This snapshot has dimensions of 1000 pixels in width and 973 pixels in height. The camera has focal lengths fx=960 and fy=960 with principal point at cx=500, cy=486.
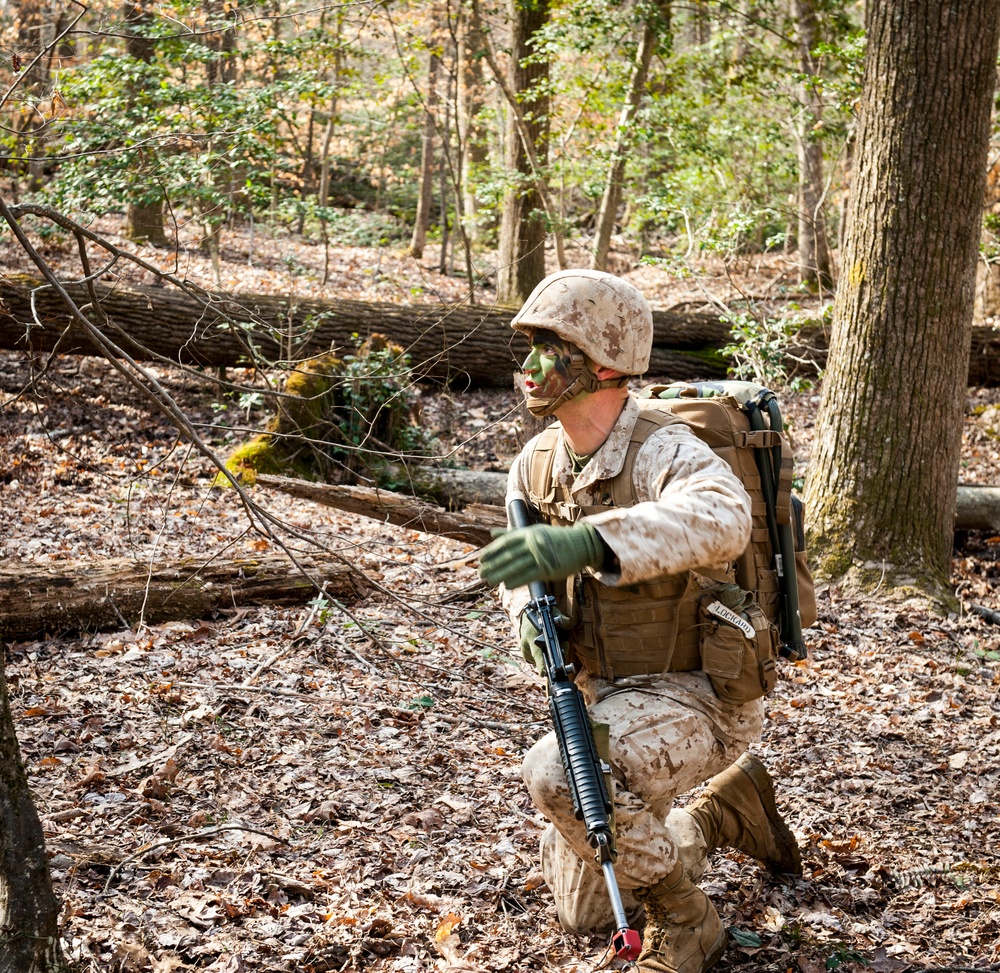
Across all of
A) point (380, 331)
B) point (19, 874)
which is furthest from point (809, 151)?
point (19, 874)

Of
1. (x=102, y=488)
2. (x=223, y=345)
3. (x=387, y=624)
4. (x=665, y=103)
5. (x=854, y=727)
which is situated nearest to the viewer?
(x=854, y=727)

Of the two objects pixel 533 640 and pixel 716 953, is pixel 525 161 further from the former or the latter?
pixel 716 953

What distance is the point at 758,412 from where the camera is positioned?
3.38m

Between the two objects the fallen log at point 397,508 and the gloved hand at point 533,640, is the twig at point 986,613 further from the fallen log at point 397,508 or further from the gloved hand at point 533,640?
the gloved hand at point 533,640

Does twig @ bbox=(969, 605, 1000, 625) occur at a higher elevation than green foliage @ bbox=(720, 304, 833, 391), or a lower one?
lower

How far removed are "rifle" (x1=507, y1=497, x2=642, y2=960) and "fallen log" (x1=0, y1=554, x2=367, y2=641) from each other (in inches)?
84.5

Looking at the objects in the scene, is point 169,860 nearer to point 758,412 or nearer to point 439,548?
point 758,412

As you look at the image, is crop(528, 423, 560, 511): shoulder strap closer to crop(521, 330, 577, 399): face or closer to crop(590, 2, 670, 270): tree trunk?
crop(521, 330, 577, 399): face

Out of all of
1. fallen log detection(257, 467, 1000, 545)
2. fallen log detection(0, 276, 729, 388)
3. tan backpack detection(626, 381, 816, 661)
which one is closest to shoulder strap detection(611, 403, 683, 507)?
tan backpack detection(626, 381, 816, 661)

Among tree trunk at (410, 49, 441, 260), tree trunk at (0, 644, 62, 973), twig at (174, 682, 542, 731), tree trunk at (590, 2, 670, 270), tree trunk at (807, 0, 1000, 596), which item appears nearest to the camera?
tree trunk at (0, 644, 62, 973)

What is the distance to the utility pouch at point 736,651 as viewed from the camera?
3123 mm

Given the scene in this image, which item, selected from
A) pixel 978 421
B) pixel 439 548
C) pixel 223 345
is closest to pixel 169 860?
pixel 439 548

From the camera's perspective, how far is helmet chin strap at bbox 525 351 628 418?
3.15 metres

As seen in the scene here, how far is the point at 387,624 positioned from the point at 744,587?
3.09 metres
